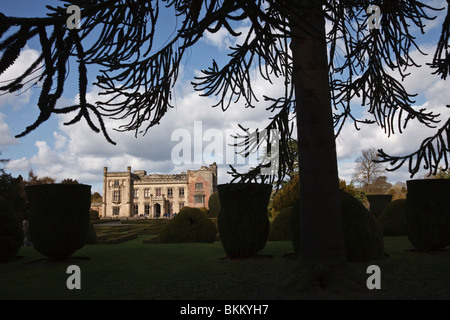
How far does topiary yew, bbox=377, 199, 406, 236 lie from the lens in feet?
39.1

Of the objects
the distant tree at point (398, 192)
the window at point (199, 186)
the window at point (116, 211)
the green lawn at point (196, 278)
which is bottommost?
the window at point (116, 211)

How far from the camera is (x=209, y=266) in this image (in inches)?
247

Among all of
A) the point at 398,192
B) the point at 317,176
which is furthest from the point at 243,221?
the point at 398,192

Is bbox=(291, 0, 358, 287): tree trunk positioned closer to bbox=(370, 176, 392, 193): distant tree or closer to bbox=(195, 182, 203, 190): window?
bbox=(370, 176, 392, 193): distant tree

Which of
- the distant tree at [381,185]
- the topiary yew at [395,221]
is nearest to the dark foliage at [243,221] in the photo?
the topiary yew at [395,221]

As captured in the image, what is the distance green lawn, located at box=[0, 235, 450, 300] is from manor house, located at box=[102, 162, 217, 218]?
44689 millimetres

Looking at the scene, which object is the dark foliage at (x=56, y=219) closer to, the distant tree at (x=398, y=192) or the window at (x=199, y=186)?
the distant tree at (x=398, y=192)

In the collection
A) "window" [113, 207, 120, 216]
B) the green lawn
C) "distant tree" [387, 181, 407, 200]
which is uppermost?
"distant tree" [387, 181, 407, 200]

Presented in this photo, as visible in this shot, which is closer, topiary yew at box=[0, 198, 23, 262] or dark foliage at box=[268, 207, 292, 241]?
topiary yew at box=[0, 198, 23, 262]

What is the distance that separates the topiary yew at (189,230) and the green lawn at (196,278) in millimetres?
→ 4113

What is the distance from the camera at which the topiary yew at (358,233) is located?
20.2ft

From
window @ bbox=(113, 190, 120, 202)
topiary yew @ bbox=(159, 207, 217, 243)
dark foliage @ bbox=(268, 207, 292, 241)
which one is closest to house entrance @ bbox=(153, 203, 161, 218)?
window @ bbox=(113, 190, 120, 202)

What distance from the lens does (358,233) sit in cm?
619
